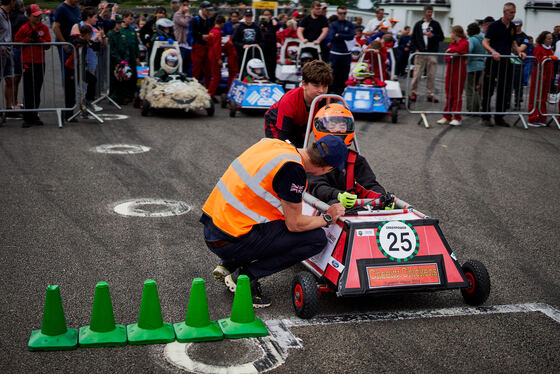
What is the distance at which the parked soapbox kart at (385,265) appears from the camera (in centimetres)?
459

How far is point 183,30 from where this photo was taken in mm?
16125

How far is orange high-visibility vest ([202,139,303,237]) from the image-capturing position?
14.9ft

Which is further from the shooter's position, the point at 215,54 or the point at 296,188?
the point at 215,54

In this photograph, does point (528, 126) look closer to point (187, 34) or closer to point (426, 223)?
point (187, 34)

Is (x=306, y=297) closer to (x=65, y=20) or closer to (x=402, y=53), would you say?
(x=65, y=20)

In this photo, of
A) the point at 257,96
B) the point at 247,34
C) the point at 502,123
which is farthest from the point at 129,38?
the point at 502,123

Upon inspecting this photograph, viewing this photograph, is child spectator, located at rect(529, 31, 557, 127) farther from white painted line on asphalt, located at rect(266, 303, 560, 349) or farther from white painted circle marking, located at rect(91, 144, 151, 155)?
white painted line on asphalt, located at rect(266, 303, 560, 349)

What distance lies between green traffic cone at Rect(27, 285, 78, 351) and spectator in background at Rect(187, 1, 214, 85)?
11.9 m

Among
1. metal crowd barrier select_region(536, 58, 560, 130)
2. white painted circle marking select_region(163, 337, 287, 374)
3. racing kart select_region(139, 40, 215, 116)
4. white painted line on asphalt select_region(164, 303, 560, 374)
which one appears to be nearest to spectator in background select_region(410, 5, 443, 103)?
metal crowd barrier select_region(536, 58, 560, 130)

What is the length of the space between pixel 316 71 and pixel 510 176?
4.49m

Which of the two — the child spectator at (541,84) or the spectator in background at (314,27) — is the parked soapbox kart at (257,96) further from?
the child spectator at (541,84)

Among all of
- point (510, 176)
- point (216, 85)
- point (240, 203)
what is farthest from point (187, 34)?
point (240, 203)

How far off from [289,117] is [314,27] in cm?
1006

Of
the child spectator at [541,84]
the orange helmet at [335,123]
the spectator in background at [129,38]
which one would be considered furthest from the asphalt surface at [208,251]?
the spectator in background at [129,38]
